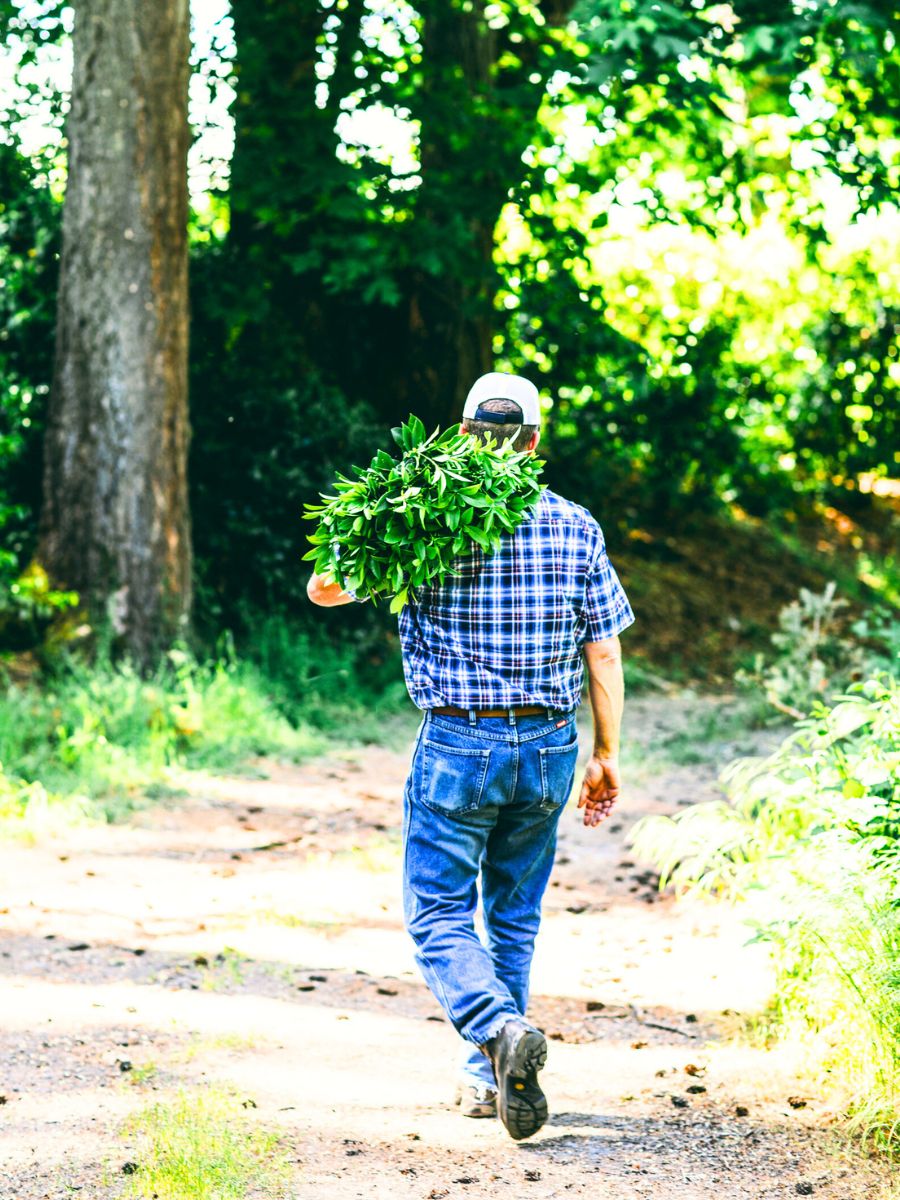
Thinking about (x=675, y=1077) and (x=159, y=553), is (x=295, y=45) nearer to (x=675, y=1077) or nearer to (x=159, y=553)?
(x=159, y=553)

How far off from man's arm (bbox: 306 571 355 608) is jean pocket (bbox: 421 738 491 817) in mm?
537

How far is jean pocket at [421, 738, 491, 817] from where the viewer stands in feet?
11.8

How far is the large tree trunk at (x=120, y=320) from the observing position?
8891 millimetres

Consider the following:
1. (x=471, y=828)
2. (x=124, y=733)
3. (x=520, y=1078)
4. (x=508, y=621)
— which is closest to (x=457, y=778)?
(x=471, y=828)

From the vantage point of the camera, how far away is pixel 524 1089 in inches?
133

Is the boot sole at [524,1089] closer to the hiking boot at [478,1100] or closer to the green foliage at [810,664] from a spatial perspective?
the hiking boot at [478,1100]

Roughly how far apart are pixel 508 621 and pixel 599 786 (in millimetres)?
587

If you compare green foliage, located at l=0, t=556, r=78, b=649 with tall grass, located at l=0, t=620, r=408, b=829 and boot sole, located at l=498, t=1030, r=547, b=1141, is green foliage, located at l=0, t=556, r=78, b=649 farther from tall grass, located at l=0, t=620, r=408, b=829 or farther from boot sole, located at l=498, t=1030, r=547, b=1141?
boot sole, located at l=498, t=1030, r=547, b=1141

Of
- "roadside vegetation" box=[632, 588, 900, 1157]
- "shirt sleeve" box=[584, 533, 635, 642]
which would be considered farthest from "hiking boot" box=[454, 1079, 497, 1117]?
"shirt sleeve" box=[584, 533, 635, 642]

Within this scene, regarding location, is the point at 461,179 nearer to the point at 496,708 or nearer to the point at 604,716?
the point at 604,716

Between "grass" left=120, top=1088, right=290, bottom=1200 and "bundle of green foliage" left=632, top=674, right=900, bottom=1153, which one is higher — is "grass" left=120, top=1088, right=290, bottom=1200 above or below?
below

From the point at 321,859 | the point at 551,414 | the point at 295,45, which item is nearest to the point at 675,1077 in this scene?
the point at 321,859

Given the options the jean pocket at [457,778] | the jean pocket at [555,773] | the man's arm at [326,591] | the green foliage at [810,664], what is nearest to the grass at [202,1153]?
the jean pocket at [457,778]

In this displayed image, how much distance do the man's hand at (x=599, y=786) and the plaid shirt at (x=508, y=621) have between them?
22 centimetres
